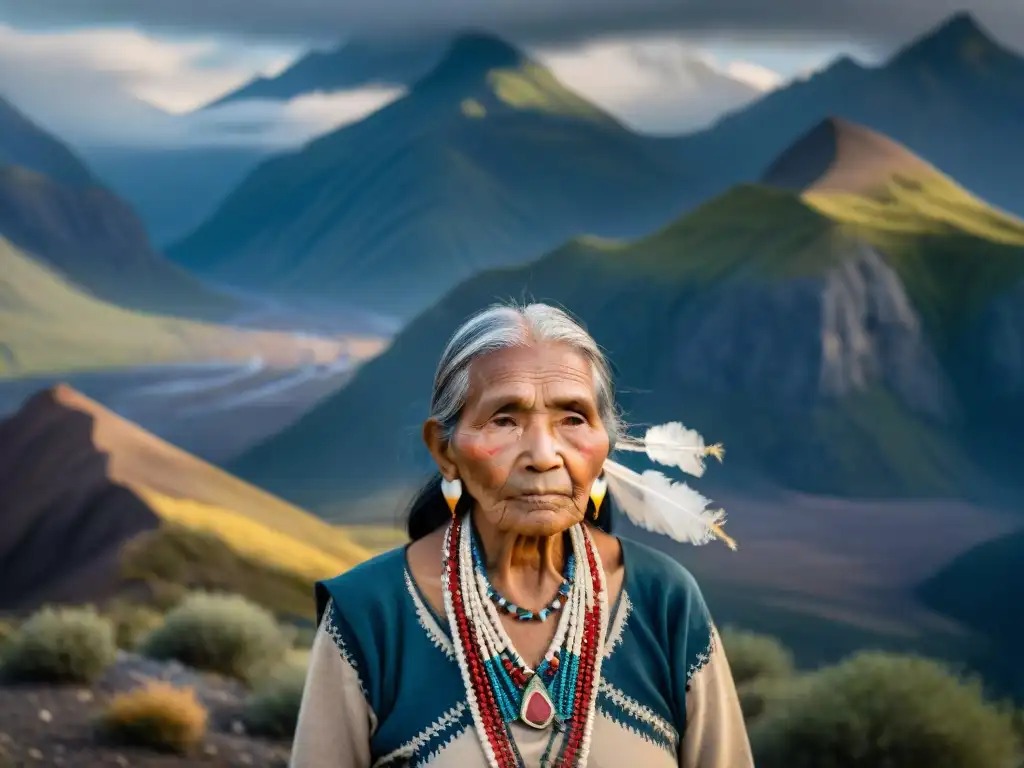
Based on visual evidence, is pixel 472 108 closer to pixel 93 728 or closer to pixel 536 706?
pixel 93 728

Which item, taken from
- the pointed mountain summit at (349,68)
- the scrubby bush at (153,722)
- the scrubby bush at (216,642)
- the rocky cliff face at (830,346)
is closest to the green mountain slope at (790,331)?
the rocky cliff face at (830,346)

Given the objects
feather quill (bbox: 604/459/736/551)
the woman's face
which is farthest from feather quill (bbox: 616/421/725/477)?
the woman's face

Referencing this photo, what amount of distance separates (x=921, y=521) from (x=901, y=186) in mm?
2830

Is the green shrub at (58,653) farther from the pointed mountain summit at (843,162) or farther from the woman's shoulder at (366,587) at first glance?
the pointed mountain summit at (843,162)

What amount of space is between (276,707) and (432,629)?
13.8 feet

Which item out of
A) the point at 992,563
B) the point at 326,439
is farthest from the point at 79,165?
the point at 992,563

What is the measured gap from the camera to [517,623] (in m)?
2.40

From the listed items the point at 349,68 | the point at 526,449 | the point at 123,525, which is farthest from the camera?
the point at 349,68

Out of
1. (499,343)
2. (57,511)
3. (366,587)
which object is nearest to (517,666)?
(366,587)

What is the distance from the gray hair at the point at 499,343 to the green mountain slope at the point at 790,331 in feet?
23.1

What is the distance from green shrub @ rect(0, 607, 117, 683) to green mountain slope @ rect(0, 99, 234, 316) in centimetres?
498

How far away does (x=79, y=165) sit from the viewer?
36.2 feet

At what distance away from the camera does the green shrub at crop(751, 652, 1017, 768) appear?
17.8 feet

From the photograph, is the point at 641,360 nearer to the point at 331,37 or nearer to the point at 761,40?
the point at 761,40
